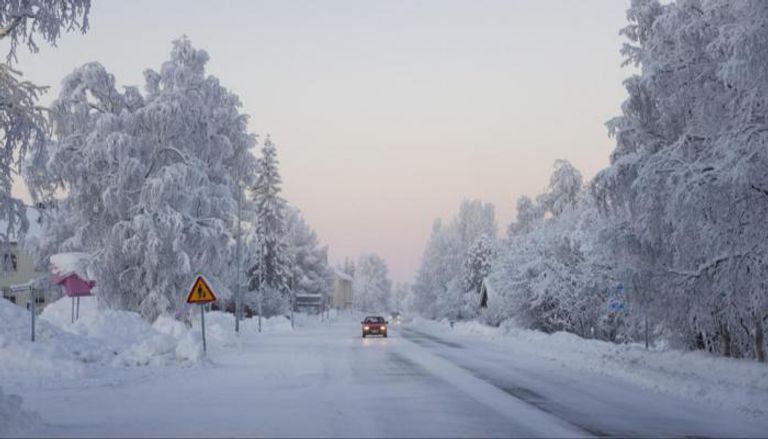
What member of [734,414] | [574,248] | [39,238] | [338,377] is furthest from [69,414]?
[39,238]

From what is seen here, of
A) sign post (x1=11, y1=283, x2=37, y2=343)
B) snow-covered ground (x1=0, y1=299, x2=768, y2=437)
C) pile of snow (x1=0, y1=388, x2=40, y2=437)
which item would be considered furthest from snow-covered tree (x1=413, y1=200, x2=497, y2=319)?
pile of snow (x1=0, y1=388, x2=40, y2=437)

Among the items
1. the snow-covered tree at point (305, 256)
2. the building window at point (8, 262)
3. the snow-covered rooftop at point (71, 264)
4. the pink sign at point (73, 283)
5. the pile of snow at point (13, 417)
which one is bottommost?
the pile of snow at point (13, 417)

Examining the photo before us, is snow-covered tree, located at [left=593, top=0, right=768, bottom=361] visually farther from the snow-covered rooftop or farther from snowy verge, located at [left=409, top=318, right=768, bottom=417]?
the snow-covered rooftop

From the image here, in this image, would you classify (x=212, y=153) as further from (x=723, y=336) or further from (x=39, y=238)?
(x=723, y=336)

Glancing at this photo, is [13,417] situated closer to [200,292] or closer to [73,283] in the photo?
[200,292]

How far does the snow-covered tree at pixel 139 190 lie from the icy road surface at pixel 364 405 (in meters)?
12.7

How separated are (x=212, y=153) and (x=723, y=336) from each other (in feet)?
80.8

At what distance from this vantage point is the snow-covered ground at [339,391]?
1084 cm

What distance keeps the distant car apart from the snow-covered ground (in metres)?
21.6

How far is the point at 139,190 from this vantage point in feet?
109

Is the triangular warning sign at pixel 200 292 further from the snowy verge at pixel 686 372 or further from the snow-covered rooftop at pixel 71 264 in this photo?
the snow-covered rooftop at pixel 71 264

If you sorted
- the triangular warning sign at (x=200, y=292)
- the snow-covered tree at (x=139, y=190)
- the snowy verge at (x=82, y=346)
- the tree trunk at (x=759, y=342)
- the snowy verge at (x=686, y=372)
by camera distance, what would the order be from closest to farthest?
the snowy verge at (x=686, y=372) → the snowy verge at (x=82, y=346) → the tree trunk at (x=759, y=342) → the triangular warning sign at (x=200, y=292) → the snow-covered tree at (x=139, y=190)

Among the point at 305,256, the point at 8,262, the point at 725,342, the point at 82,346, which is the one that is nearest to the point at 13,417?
the point at 8,262

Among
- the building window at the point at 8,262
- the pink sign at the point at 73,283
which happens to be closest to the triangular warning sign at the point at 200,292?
the building window at the point at 8,262
